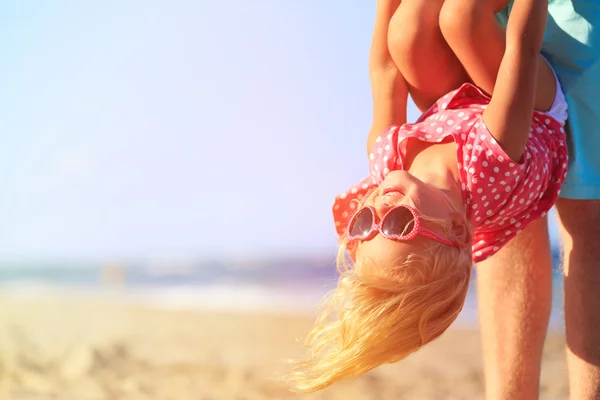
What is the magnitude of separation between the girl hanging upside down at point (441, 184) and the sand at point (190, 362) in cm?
175

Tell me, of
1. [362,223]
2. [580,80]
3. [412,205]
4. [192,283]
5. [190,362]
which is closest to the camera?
[412,205]

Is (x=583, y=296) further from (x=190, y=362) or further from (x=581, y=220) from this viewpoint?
(x=190, y=362)

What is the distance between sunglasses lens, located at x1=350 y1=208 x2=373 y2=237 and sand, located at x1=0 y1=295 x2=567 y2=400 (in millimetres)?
1805

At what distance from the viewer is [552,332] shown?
216 inches

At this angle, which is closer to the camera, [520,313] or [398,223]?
[398,223]

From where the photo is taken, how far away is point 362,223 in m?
1.90

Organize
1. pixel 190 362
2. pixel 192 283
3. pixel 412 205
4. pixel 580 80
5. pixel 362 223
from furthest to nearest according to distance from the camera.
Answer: pixel 192 283, pixel 190 362, pixel 580 80, pixel 362 223, pixel 412 205

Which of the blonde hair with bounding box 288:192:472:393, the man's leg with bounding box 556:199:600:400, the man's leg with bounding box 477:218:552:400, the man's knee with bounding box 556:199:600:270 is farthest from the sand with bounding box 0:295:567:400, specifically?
the blonde hair with bounding box 288:192:472:393

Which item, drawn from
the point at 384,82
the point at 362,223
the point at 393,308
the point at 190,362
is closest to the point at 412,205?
the point at 362,223

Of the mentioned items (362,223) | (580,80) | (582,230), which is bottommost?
(582,230)

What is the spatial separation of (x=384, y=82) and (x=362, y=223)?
55 cm

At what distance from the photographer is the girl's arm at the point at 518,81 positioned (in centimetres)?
182

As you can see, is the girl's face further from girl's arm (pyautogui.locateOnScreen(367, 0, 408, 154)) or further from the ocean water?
the ocean water

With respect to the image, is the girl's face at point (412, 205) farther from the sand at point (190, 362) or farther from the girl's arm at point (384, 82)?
the sand at point (190, 362)
